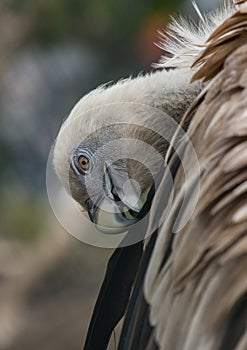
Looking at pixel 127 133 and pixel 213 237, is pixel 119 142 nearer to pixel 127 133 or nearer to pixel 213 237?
pixel 127 133

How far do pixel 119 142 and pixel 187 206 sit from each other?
683 millimetres

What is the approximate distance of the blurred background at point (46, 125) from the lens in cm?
572

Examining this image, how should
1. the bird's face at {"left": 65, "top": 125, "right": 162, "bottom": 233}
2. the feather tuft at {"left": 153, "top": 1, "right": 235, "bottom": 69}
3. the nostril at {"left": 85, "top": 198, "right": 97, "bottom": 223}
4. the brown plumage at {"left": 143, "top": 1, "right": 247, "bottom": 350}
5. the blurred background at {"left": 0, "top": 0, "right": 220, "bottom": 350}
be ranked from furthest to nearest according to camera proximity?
the blurred background at {"left": 0, "top": 0, "right": 220, "bottom": 350}
the nostril at {"left": 85, "top": 198, "right": 97, "bottom": 223}
the bird's face at {"left": 65, "top": 125, "right": 162, "bottom": 233}
the feather tuft at {"left": 153, "top": 1, "right": 235, "bottom": 69}
the brown plumage at {"left": 143, "top": 1, "right": 247, "bottom": 350}

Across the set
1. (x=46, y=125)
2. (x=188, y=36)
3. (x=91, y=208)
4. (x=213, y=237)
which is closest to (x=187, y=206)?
(x=213, y=237)

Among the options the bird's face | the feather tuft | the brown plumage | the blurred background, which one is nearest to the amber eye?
the bird's face

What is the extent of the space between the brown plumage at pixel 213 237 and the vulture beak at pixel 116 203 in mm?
360

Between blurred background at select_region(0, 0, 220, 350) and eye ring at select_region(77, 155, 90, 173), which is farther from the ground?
eye ring at select_region(77, 155, 90, 173)

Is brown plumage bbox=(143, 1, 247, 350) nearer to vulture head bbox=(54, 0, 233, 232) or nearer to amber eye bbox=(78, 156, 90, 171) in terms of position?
vulture head bbox=(54, 0, 233, 232)

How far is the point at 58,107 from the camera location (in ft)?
21.9

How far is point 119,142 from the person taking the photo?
2.40 metres

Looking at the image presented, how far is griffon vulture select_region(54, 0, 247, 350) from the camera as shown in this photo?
164cm

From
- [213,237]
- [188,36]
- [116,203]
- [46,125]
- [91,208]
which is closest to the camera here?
[213,237]

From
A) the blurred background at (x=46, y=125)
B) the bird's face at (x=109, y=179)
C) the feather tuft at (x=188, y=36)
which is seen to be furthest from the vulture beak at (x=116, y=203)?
the blurred background at (x=46, y=125)

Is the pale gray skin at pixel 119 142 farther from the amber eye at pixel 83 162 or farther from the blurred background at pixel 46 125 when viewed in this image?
the blurred background at pixel 46 125
